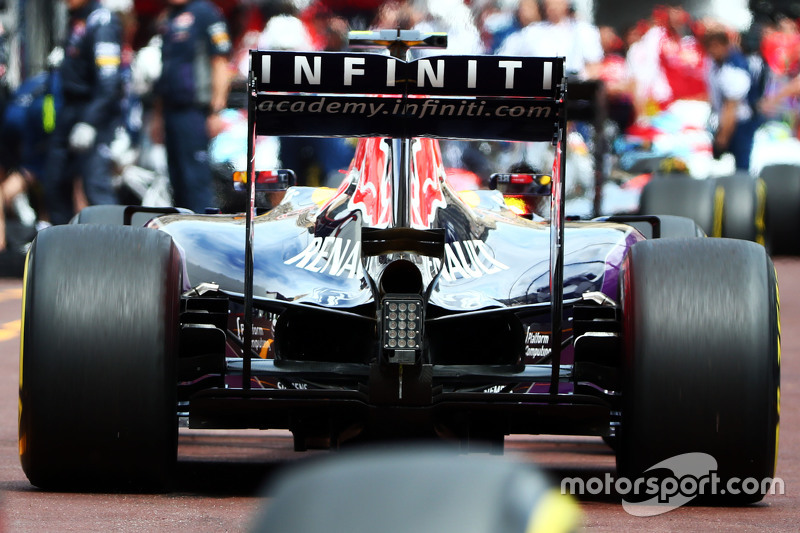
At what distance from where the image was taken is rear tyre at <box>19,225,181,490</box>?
16.1ft

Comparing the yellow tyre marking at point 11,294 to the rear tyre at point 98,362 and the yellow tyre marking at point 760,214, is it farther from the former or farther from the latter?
the rear tyre at point 98,362

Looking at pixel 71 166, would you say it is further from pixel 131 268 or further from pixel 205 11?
pixel 131 268

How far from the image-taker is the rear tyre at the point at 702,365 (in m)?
4.89

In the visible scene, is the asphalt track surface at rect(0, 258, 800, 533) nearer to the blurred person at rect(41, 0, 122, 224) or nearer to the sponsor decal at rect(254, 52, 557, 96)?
the sponsor decal at rect(254, 52, 557, 96)

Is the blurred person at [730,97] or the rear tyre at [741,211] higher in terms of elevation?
the blurred person at [730,97]

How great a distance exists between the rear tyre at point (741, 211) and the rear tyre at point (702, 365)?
7.13m

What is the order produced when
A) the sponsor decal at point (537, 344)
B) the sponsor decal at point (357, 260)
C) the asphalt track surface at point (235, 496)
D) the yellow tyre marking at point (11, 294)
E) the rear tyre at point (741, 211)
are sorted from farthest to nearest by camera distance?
the yellow tyre marking at point (11, 294)
the rear tyre at point (741, 211)
the sponsor decal at point (357, 260)
the sponsor decal at point (537, 344)
the asphalt track surface at point (235, 496)

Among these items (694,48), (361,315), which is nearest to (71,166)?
(694,48)

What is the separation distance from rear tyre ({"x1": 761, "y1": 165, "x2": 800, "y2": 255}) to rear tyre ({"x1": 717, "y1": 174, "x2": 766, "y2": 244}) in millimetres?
3571

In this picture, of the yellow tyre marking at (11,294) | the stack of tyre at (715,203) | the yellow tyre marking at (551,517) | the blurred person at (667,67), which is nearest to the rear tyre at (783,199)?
the blurred person at (667,67)

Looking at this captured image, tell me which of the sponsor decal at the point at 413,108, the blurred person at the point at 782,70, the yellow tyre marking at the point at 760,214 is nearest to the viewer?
the sponsor decal at the point at 413,108

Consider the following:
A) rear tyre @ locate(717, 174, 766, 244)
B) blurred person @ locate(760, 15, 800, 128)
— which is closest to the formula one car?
rear tyre @ locate(717, 174, 766, 244)

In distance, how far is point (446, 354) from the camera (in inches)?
221

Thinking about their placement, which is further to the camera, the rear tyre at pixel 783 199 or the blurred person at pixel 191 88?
the rear tyre at pixel 783 199
